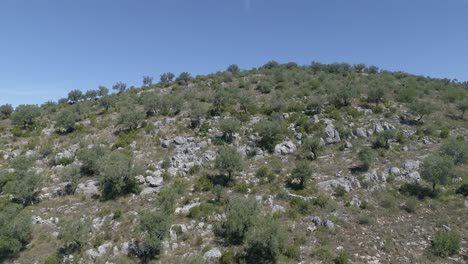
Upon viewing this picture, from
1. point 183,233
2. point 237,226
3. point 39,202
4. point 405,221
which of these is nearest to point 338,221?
point 405,221

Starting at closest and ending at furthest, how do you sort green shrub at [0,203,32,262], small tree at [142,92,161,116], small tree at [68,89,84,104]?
green shrub at [0,203,32,262], small tree at [142,92,161,116], small tree at [68,89,84,104]

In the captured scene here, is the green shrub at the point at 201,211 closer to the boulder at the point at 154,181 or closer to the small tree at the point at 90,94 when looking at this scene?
the boulder at the point at 154,181

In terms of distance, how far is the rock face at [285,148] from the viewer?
26331mm

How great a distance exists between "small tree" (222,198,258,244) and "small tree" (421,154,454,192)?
1244 centimetres

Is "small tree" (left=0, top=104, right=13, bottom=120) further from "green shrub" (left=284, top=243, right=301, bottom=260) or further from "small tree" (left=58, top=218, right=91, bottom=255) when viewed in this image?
"green shrub" (left=284, top=243, right=301, bottom=260)

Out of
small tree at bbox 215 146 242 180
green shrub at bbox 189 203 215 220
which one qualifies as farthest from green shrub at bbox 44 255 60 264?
small tree at bbox 215 146 242 180

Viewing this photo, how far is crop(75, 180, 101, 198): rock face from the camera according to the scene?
2161 cm

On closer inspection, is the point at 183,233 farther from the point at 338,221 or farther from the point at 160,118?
the point at 160,118

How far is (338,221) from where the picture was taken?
1800 centimetres

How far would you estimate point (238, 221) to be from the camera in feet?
55.1

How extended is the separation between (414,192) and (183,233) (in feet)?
51.8

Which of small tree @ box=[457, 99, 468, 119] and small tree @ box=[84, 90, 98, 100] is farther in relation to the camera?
small tree @ box=[84, 90, 98, 100]

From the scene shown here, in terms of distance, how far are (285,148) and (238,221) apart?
11293 millimetres

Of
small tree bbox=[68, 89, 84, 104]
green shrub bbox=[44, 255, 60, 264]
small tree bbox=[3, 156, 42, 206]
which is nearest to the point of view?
green shrub bbox=[44, 255, 60, 264]
